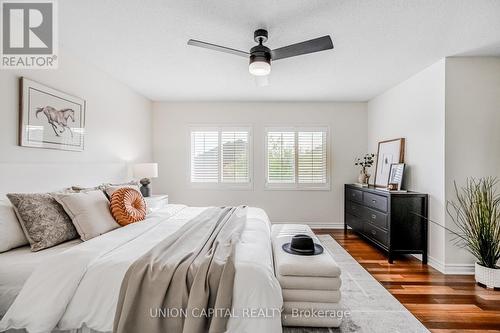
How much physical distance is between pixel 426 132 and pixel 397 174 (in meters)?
0.74

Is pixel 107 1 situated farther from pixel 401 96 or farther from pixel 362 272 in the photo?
pixel 401 96

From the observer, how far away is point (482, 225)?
2643mm

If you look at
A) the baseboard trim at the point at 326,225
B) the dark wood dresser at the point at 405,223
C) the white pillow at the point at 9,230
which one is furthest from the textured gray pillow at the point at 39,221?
the baseboard trim at the point at 326,225

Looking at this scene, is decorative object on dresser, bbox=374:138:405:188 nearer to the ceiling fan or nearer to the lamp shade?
the ceiling fan

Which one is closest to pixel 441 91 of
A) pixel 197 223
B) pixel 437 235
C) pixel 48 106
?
pixel 437 235

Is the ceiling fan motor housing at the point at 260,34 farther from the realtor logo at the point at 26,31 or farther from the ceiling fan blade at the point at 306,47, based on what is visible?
the realtor logo at the point at 26,31

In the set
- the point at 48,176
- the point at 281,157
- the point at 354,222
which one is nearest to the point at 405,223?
the point at 354,222

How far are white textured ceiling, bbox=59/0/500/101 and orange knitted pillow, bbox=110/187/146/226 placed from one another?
167cm

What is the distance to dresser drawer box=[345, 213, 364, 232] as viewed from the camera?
4.20m

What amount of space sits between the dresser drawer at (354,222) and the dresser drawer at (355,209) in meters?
0.07

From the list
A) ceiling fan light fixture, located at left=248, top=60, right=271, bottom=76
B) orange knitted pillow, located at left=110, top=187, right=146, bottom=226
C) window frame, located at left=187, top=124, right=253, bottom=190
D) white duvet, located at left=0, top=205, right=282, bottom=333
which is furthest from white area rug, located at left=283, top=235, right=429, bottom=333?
window frame, located at left=187, top=124, right=253, bottom=190

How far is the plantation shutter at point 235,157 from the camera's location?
507 cm

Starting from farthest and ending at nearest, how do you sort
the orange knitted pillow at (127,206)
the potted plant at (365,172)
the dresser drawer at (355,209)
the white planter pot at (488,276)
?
the potted plant at (365,172) → the dresser drawer at (355,209) → the white planter pot at (488,276) → the orange knitted pillow at (127,206)

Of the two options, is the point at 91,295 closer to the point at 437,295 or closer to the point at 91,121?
the point at 91,121
